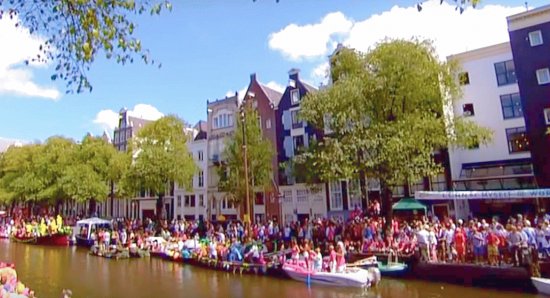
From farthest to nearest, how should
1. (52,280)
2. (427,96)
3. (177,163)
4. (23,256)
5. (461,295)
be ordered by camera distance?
(177,163) → (23,256) → (427,96) → (52,280) → (461,295)

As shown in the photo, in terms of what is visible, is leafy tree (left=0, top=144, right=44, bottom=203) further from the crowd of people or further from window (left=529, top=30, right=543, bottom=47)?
window (left=529, top=30, right=543, bottom=47)

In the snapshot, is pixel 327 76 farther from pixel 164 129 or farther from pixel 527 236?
pixel 164 129

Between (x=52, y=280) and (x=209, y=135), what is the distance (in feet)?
92.7

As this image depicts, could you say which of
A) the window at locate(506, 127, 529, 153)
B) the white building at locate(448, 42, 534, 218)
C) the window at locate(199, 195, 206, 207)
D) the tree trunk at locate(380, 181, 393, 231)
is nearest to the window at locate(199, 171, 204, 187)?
the window at locate(199, 195, 206, 207)

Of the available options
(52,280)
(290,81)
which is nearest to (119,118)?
(290,81)

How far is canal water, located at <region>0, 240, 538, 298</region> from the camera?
16922mm

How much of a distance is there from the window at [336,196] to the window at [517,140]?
44.3 feet

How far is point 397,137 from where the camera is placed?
72.4 feet

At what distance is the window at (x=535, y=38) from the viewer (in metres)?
27.6

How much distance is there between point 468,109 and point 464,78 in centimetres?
230

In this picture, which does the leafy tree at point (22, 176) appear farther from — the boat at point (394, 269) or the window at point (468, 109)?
the window at point (468, 109)

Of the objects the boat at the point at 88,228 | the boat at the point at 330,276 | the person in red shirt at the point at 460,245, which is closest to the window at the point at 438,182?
the person in red shirt at the point at 460,245

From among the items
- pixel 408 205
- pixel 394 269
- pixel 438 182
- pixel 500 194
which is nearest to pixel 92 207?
pixel 408 205

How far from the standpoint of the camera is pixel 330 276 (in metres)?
18.6
